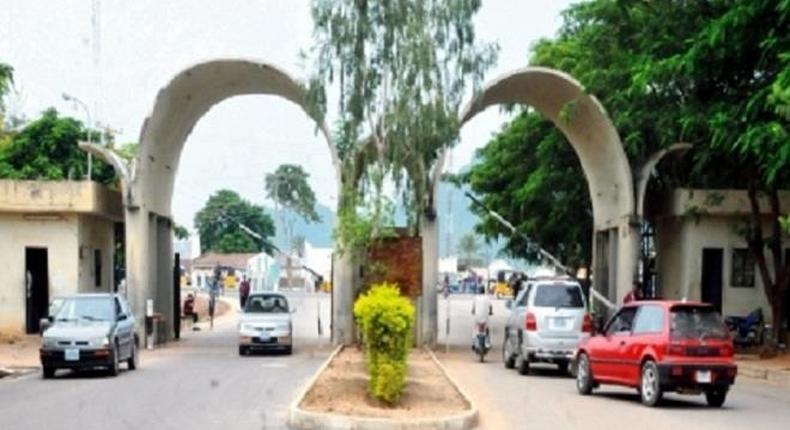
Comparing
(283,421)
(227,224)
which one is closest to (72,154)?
(283,421)

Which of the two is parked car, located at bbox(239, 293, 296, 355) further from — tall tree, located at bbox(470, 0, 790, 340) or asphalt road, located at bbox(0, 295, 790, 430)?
tall tree, located at bbox(470, 0, 790, 340)

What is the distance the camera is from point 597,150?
119 ft

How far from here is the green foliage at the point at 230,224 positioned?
12038 centimetres

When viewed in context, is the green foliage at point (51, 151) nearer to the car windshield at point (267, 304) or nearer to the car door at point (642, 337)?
the car windshield at point (267, 304)

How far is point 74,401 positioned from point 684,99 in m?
18.0

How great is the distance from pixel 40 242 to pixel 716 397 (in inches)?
898

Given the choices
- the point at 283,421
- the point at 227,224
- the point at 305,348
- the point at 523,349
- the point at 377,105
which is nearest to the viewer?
the point at 283,421

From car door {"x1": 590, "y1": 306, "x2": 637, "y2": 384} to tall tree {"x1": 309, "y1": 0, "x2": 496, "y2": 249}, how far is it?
27.8 feet

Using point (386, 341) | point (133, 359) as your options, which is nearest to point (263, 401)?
point (386, 341)

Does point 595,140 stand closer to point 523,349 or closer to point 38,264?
point 523,349

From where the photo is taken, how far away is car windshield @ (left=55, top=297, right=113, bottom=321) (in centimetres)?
2394

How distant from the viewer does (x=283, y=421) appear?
1554cm

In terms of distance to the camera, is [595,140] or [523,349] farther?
[595,140]

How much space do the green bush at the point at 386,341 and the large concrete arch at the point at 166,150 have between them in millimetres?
14842
